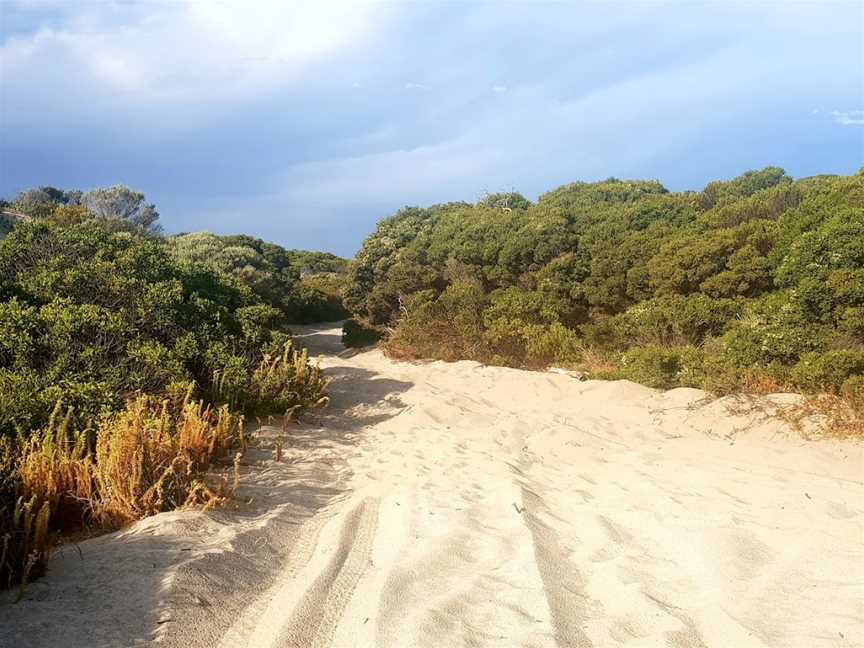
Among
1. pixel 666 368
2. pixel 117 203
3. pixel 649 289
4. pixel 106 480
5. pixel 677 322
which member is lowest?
pixel 666 368

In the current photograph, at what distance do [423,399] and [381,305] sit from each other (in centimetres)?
938

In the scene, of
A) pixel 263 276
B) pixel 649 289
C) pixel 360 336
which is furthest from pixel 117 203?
pixel 649 289

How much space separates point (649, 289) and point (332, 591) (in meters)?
12.5

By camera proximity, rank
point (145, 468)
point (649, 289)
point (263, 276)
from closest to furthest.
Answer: point (145, 468) < point (649, 289) < point (263, 276)

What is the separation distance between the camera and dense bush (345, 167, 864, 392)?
7945 millimetres

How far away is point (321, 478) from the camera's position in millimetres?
5031

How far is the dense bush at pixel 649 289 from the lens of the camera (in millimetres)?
7945

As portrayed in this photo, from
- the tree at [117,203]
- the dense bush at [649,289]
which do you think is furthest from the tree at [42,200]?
the dense bush at [649,289]

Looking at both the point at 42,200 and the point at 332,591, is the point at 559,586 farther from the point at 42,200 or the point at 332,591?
the point at 42,200

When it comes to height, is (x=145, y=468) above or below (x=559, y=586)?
above

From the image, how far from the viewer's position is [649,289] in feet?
45.0

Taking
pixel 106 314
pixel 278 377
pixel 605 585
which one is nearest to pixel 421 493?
pixel 605 585

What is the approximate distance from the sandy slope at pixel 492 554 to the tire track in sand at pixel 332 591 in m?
0.01

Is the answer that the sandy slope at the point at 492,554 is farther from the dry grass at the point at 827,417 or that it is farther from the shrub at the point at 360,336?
the shrub at the point at 360,336
